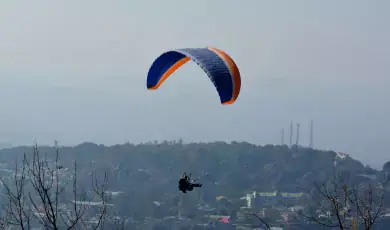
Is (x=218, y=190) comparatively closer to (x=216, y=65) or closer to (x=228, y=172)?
(x=228, y=172)

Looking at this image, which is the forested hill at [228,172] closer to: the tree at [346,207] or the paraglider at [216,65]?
the tree at [346,207]

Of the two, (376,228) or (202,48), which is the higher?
(202,48)

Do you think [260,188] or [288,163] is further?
[288,163]

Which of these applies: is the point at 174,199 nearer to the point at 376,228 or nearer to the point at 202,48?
the point at 376,228

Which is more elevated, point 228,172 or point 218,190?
point 228,172

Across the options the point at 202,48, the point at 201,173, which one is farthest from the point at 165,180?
the point at 202,48

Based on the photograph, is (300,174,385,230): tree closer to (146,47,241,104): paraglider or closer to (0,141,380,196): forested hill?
(146,47,241,104): paraglider

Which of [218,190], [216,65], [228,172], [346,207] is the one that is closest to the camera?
[346,207]

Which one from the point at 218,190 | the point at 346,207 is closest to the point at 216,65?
the point at 346,207
